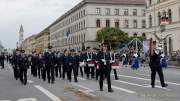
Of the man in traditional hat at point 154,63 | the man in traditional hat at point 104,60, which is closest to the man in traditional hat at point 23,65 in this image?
the man in traditional hat at point 104,60

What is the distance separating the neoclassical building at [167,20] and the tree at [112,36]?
867 inches

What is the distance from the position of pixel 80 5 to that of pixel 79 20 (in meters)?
4.57

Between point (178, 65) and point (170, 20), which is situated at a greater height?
point (170, 20)

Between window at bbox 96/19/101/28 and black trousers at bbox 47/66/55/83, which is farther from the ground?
window at bbox 96/19/101/28

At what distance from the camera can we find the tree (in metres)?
101

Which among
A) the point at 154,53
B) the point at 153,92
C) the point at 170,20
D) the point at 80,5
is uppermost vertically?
the point at 80,5

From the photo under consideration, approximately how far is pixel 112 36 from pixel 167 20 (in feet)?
103

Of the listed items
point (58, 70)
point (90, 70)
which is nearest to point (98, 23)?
point (58, 70)

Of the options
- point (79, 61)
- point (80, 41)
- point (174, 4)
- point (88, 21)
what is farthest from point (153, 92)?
point (80, 41)

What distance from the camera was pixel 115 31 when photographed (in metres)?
102

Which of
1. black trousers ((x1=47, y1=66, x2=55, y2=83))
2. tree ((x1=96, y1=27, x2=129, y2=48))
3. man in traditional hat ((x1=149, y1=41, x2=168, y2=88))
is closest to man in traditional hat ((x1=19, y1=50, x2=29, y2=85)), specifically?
black trousers ((x1=47, y1=66, x2=55, y2=83))

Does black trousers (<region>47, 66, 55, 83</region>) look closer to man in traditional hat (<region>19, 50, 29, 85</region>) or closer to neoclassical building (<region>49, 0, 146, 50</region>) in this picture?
man in traditional hat (<region>19, 50, 29, 85</region>)

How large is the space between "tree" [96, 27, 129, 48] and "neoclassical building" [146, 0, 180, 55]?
22.0m

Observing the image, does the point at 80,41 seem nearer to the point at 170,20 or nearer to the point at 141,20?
the point at 141,20
